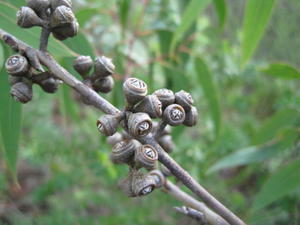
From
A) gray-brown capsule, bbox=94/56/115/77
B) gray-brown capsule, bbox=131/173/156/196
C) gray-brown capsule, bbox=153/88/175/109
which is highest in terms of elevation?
gray-brown capsule, bbox=153/88/175/109

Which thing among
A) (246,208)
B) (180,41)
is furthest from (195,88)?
(246,208)

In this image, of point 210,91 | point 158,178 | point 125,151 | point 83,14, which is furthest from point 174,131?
point 125,151

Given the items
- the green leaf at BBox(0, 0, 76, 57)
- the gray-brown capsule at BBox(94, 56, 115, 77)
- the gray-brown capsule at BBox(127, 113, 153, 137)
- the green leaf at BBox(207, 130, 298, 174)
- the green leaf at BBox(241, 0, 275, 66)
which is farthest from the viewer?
the green leaf at BBox(207, 130, 298, 174)

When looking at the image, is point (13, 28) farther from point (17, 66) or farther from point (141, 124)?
point (141, 124)

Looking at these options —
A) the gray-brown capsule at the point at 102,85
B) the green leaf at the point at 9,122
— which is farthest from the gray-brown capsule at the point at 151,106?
the green leaf at the point at 9,122

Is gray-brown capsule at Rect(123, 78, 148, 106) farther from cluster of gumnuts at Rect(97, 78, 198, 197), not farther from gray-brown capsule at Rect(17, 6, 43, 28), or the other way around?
gray-brown capsule at Rect(17, 6, 43, 28)

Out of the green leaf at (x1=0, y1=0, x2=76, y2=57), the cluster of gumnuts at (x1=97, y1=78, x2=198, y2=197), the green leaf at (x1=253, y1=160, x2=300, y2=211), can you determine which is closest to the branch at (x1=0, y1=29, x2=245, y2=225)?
the cluster of gumnuts at (x1=97, y1=78, x2=198, y2=197)

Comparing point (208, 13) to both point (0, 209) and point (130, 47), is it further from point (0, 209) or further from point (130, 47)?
point (0, 209)
